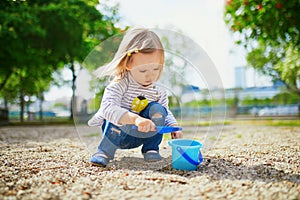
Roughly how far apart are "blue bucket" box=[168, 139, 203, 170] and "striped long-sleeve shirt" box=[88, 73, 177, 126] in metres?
0.28

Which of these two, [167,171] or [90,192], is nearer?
[90,192]

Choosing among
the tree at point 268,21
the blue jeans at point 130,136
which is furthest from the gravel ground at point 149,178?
the tree at point 268,21

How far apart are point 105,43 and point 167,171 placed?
123 cm

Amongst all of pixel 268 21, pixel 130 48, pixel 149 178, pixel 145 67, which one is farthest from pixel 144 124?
pixel 268 21

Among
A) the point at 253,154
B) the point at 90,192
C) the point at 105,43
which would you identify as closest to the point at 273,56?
the point at 253,154

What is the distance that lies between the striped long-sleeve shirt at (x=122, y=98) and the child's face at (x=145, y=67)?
7cm

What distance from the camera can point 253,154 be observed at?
2.99 metres

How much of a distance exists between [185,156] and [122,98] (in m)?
0.71

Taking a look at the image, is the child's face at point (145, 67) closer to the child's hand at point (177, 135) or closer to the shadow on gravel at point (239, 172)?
the child's hand at point (177, 135)

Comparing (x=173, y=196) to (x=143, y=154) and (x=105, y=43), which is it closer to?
(x=143, y=154)

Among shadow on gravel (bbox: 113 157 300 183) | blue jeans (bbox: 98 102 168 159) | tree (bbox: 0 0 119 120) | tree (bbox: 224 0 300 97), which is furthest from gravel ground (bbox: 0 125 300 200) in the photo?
tree (bbox: 0 0 119 120)

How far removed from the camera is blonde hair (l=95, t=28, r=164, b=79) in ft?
7.38

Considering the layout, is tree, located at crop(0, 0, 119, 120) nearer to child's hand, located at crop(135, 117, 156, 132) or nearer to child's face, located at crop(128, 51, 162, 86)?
child's face, located at crop(128, 51, 162, 86)

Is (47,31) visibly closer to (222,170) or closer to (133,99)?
(133,99)
